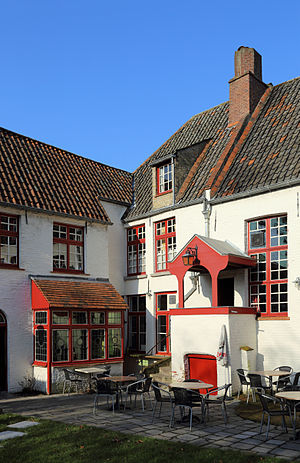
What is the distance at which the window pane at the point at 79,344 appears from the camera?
51.4 feet

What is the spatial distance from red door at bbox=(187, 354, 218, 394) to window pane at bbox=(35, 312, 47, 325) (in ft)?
15.9

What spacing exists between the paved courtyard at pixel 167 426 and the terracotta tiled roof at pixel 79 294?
11.0 feet

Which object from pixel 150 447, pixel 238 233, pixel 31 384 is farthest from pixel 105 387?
pixel 238 233

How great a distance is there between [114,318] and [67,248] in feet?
10.3

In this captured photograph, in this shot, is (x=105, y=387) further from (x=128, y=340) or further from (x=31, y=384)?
(x=128, y=340)

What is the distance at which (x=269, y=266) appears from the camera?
1391 cm

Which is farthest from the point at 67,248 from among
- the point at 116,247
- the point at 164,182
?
the point at 164,182

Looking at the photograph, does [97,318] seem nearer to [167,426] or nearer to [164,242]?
[164,242]

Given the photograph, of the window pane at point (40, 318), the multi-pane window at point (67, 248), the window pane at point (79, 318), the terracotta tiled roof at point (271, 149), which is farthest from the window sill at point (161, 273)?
the window pane at point (40, 318)

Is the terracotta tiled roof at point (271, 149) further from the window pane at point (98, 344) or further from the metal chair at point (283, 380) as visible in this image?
the window pane at point (98, 344)

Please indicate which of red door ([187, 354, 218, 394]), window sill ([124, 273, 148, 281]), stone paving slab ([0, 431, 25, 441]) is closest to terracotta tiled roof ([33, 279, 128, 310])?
window sill ([124, 273, 148, 281])

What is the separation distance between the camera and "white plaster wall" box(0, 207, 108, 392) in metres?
15.3

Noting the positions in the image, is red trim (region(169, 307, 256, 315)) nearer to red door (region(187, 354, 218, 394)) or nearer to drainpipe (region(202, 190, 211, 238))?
red door (region(187, 354, 218, 394))

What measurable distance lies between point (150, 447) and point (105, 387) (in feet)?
11.2
